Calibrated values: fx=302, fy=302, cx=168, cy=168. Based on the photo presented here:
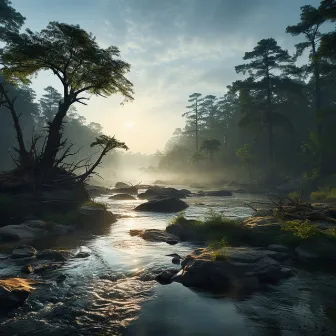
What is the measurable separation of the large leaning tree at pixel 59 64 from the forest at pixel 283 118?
15.6 m

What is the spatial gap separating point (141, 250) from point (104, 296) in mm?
4099

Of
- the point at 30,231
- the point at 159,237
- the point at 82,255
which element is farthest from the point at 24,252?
the point at 159,237

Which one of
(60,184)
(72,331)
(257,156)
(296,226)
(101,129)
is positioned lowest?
(72,331)

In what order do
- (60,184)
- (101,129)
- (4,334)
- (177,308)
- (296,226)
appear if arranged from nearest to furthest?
(4,334)
(177,308)
(296,226)
(60,184)
(101,129)

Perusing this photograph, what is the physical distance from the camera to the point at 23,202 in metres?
16.8

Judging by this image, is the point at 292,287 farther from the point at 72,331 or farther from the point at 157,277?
the point at 72,331

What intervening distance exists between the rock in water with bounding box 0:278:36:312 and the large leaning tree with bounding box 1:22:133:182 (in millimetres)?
11618

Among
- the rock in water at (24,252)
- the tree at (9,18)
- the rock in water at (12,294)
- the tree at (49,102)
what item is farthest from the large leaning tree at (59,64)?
the tree at (49,102)

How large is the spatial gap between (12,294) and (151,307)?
288 cm

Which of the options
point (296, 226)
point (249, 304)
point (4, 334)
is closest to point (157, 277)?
point (249, 304)

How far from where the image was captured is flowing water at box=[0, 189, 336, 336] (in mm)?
5430

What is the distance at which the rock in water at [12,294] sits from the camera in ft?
19.7

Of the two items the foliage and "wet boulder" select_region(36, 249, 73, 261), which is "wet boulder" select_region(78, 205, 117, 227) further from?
the foliage

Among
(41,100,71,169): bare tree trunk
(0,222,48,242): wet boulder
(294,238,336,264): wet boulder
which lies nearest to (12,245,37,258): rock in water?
(0,222,48,242): wet boulder
